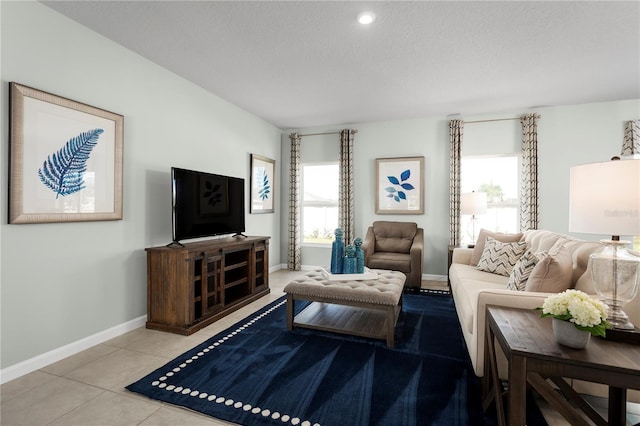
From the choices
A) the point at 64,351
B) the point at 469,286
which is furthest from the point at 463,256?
the point at 64,351

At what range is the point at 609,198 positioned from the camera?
1452 mm

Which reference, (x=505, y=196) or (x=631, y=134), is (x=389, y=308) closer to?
(x=505, y=196)

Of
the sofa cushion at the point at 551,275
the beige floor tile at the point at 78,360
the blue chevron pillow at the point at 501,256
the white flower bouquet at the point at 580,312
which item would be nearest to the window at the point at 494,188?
the blue chevron pillow at the point at 501,256

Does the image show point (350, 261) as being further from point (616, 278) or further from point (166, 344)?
point (616, 278)

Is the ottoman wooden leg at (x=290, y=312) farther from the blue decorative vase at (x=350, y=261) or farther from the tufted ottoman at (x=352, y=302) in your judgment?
the blue decorative vase at (x=350, y=261)

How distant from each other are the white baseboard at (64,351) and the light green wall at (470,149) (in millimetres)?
3169

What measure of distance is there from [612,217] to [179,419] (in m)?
2.38

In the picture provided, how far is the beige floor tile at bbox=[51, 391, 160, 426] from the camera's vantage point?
1669mm

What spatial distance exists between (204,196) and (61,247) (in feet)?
4.39

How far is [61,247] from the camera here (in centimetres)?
239

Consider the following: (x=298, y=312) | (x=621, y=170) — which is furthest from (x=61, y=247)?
(x=621, y=170)

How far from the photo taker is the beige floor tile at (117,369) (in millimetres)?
2061

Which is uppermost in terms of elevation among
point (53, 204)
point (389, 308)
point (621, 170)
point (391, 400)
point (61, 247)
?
point (621, 170)

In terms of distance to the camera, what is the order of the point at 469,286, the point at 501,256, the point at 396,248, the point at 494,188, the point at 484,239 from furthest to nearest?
the point at 494,188, the point at 396,248, the point at 484,239, the point at 501,256, the point at 469,286
